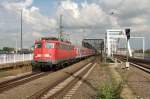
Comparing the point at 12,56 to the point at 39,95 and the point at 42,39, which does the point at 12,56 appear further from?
the point at 39,95

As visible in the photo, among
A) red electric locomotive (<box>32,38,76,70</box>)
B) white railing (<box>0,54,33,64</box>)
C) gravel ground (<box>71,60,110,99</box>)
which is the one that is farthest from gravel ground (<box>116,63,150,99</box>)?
white railing (<box>0,54,33,64</box>)

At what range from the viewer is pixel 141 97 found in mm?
16922

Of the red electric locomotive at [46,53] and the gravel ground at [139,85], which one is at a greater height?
the red electric locomotive at [46,53]

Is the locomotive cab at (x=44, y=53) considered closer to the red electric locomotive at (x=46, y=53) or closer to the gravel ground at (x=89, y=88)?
the red electric locomotive at (x=46, y=53)

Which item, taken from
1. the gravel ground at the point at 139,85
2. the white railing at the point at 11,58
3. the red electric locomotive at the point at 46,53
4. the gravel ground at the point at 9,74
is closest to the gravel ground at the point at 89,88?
the gravel ground at the point at 139,85

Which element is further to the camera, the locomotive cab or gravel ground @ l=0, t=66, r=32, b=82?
the locomotive cab

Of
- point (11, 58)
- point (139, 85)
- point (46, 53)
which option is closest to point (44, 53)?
point (46, 53)

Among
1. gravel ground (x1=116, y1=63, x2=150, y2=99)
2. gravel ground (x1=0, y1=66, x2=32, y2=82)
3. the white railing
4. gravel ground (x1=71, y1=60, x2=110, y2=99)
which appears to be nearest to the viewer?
gravel ground (x1=71, y1=60, x2=110, y2=99)

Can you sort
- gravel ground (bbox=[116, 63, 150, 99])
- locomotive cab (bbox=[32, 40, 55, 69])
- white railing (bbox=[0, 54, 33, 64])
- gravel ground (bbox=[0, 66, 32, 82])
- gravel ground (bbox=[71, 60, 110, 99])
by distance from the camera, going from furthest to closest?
white railing (bbox=[0, 54, 33, 64]) → locomotive cab (bbox=[32, 40, 55, 69]) → gravel ground (bbox=[0, 66, 32, 82]) → gravel ground (bbox=[116, 63, 150, 99]) → gravel ground (bbox=[71, 60, 110, 99])

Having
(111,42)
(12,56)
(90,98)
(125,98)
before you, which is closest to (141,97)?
(125,98)

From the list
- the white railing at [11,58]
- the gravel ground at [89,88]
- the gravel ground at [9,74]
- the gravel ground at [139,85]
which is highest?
the white railing at [11,58]

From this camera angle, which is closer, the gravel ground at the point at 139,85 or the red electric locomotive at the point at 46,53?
the gravel ground at the point at 139,85

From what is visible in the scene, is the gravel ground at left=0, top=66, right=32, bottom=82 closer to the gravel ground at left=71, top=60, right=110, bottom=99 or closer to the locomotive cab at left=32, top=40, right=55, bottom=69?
the locomotive cab at left=32, top=40, right=55, bottom=69

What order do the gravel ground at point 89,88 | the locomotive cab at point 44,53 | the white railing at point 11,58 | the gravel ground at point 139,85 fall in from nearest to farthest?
the gravel ground at point 89,88 < the gravel ground at point 139,85 < the locomotive cab at point 44,53 < the white railing at point 11,58
